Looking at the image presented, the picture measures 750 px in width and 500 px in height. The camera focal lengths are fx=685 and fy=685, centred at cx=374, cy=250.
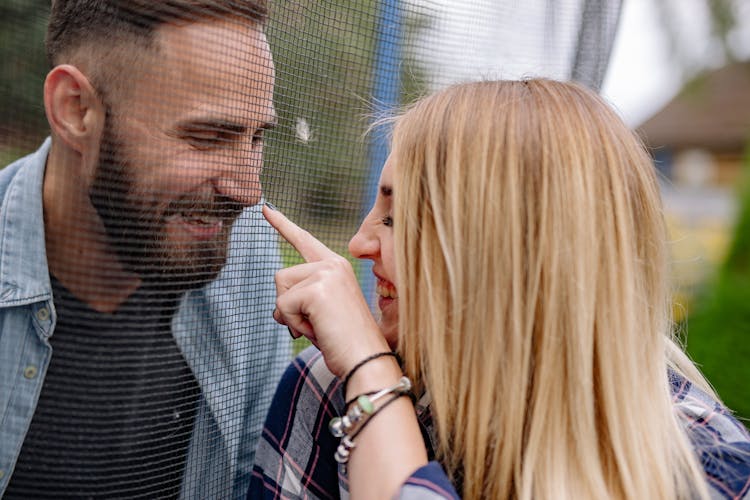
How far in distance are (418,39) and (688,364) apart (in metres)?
0.85

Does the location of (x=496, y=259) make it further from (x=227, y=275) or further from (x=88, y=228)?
(x=88, y=228)

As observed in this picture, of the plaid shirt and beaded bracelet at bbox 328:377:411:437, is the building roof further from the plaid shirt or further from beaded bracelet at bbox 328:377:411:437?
beaded bracelet at bbox 328:377:411:437

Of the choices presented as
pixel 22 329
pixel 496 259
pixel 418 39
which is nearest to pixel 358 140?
pixel 418 39

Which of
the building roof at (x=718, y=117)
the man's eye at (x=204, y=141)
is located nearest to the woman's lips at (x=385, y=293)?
the man's eye at (x=204, y=141)

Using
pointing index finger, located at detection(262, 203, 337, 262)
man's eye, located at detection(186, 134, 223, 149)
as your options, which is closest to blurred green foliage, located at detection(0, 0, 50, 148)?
man's eye, located at detection(186, 134, 223, 149)

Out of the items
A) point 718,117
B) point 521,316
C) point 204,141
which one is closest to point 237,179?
point 204,141

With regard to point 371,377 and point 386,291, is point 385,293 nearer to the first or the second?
point 386,291

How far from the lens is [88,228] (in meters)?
1.17

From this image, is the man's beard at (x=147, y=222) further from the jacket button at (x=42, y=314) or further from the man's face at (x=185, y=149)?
the jacket button at (x=42, y=314)

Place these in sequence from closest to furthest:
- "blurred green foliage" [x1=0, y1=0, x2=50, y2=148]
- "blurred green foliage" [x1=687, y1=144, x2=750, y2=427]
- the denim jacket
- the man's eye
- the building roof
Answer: "blurred green foliage" [x1=0, y1=0, x2=50, y2=148] → the denim jacket → the man's eye → "blurred green foliage" [x1=687, y1=144, x2=750, y2=427] → the building roof

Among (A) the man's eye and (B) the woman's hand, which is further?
(A) the man's eye

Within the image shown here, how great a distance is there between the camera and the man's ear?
109cm

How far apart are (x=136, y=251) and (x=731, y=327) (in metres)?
2.48

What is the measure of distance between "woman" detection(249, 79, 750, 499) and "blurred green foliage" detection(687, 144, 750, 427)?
178 cm
